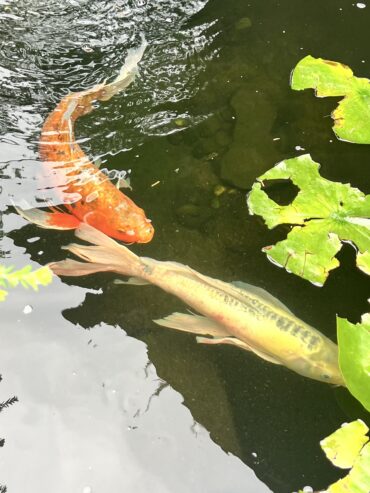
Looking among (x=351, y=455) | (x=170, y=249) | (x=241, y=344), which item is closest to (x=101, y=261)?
(x=170, y=249)

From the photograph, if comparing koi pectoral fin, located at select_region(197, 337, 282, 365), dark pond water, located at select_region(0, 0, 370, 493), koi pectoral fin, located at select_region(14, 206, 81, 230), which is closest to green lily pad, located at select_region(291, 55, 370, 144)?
dark pond water, located at select_region(0, 0, 370, 493)

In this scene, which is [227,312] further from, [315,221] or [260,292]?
[315,221]

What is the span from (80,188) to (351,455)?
1.70m

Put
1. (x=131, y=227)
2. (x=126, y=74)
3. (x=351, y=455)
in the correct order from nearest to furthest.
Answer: (x=351, y=455)
(x=131, y=227)
(x=126, y=74)

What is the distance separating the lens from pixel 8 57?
3.43 metres

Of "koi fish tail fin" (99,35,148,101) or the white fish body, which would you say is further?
"koi fish tail fin" (99,35,148,101)

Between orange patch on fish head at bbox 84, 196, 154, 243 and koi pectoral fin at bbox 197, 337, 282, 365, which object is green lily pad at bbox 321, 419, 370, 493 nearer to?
koi pectoral fin at bbox 197, 337, 282, 365

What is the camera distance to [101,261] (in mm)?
2572

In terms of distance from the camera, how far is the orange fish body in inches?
107

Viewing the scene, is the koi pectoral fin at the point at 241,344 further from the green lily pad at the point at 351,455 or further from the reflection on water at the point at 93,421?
the green lily pad at the point at 351,455

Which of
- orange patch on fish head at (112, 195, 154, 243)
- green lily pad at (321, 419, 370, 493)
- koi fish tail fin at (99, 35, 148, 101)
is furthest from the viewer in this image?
koi fish tail fin at (99, 35, 148, 101)

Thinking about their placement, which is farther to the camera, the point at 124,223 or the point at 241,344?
the point at 124,223

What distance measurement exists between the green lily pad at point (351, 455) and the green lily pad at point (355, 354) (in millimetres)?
112

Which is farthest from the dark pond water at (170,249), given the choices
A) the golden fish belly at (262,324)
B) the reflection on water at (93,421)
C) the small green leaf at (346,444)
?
the small green leaf at (346,444)
